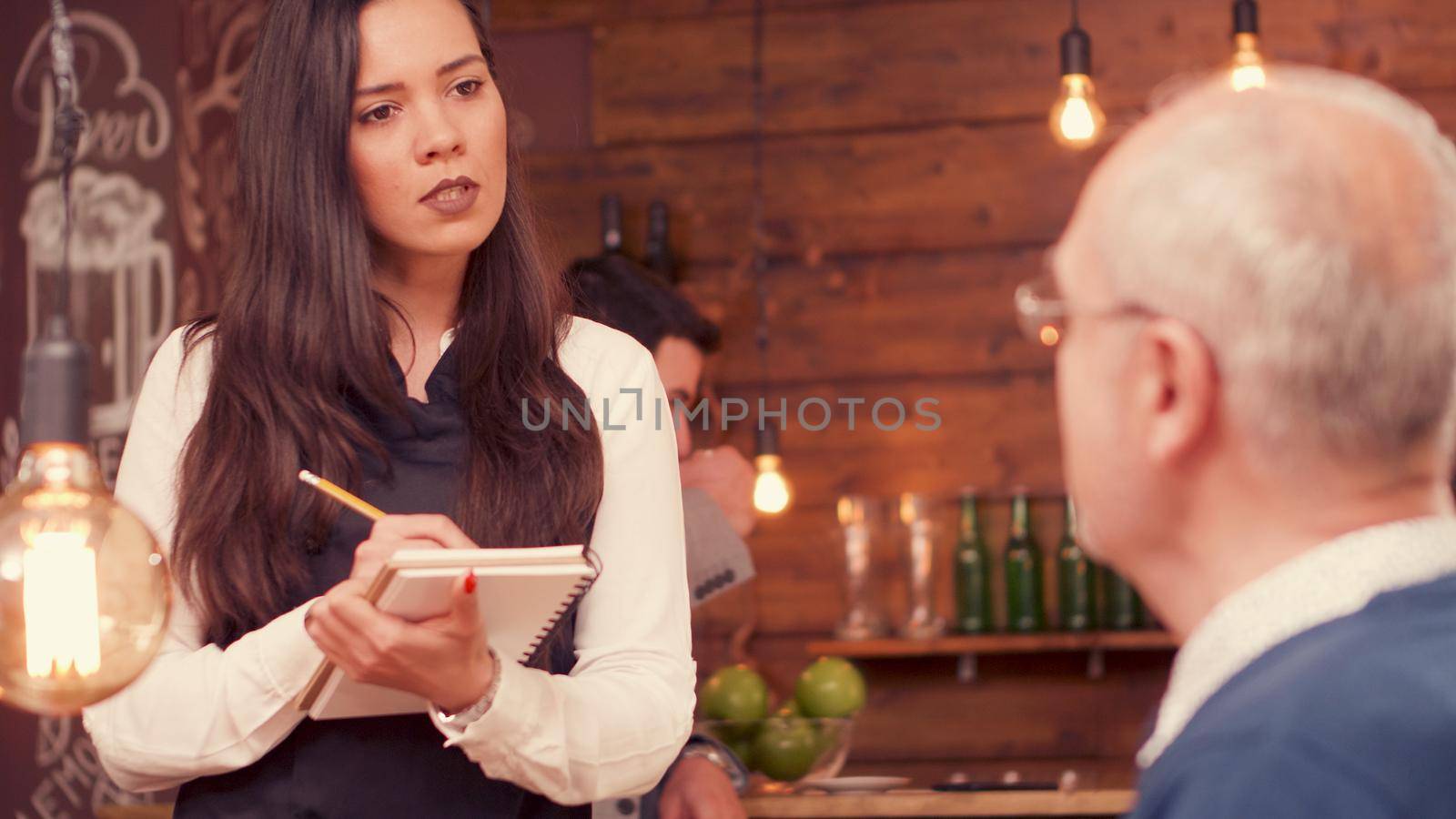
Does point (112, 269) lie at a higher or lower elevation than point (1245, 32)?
lower

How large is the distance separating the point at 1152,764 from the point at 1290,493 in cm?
14

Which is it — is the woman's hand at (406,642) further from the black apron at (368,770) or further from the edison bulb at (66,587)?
the edison bulb at (66,587)

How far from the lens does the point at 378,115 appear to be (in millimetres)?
1447

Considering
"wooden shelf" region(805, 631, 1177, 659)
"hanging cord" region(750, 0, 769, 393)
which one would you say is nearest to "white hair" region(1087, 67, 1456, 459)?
"wooden shelf" region(805, 631, 1177, 659)

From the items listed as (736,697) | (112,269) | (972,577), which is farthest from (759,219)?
(736,697)

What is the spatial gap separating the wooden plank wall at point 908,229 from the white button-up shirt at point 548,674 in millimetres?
2706

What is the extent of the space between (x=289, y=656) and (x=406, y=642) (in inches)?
6.3

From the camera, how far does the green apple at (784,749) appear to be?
2707 mm

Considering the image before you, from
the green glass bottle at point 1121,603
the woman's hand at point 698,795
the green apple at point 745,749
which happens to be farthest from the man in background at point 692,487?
→ the green glass bottle at point 1121,603

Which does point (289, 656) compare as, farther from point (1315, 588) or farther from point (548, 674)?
point (1315, 588)

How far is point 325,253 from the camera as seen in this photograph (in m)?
1.43

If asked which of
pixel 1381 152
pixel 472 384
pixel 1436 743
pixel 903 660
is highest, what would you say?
pixel 1381 152

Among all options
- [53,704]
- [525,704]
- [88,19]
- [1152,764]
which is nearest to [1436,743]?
[1152,764]

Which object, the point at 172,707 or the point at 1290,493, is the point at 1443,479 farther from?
the point at 172,707
